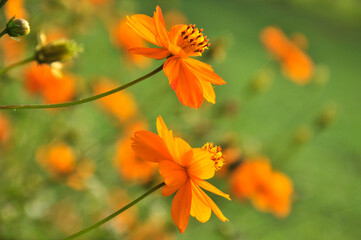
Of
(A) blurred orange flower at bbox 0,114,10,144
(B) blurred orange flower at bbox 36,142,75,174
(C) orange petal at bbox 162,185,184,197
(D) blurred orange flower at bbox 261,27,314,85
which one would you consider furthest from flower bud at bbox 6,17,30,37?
(D) blurred orange flower at bbox 261,27,314,85

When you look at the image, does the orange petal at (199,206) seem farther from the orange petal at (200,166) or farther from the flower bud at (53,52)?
the flower bud at (53,52)

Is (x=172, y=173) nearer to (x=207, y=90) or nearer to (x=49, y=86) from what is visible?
(x=207, y=90)

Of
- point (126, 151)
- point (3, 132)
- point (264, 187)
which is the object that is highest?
point (3, 132)

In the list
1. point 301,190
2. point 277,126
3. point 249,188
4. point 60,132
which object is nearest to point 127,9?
point 60,132

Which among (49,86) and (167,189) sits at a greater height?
(49,86)

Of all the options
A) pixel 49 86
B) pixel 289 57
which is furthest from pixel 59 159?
pixel 289 57

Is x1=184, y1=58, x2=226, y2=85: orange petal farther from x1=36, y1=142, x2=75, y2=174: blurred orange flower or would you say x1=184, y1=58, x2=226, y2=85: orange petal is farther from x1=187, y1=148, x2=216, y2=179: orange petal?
x1=36, y1=142, x2=75, y2=174: blurred orange flower
